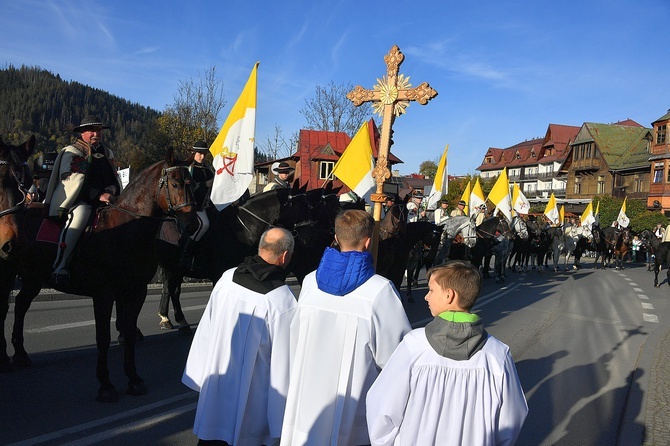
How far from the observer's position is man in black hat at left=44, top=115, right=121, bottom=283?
249 inches

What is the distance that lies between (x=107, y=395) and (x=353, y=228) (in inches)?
147

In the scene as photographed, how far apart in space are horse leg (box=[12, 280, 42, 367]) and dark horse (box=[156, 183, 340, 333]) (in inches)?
71.1

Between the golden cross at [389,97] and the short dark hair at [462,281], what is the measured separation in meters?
5.57

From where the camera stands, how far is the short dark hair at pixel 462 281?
2.76 m

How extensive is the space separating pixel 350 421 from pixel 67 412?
3477mm

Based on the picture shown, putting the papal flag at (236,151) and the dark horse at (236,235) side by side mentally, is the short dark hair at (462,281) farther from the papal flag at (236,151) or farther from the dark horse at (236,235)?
the dark horse at (236,235)

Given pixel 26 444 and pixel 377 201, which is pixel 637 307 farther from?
pixel 26 444

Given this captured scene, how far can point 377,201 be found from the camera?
819 cm

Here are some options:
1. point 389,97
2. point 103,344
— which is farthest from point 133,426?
point 389,97

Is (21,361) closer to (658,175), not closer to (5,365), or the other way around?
(5,365)

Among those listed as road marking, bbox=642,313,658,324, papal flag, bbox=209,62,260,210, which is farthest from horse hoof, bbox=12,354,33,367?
road marking, bbox=642,313,658,324

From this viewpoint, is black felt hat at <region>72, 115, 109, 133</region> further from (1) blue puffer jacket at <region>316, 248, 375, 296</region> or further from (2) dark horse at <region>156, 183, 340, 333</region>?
(1) blue puffer jacket at <region>316, 248, 375, 296</region>

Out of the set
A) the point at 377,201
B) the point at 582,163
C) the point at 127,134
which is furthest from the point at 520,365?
the point at 127,134

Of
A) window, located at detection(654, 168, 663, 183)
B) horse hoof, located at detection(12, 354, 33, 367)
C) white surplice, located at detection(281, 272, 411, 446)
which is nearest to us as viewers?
white surplice, located at detection(281, 272, 411, 446)
